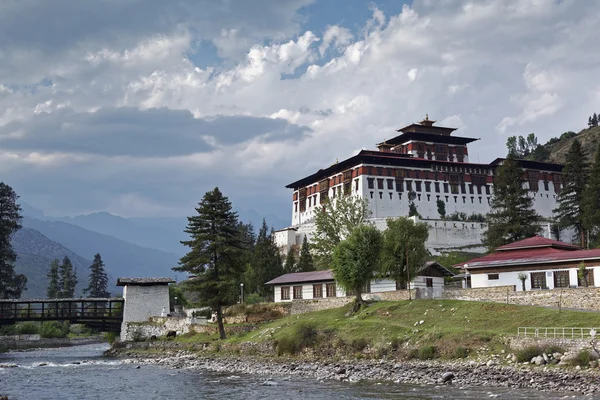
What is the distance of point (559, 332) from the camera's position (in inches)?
1610

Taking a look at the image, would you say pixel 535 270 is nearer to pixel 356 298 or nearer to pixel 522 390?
pixel 356 298

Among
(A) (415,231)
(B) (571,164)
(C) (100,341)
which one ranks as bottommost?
(C) (100,341)

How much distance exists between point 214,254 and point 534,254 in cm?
2944

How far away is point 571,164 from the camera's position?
84.2 meters

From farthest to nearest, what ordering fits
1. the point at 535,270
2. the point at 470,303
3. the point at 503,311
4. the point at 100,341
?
the point at 100,341 < the point at 535,270 < the point at 470,303 < the point at 503,311

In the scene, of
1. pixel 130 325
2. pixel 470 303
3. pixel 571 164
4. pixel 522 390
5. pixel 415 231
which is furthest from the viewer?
pixel 571 164

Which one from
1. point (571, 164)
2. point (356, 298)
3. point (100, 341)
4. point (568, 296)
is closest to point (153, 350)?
point (356, 298)

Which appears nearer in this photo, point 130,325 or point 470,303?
point 470,303

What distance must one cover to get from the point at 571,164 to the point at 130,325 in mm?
56584

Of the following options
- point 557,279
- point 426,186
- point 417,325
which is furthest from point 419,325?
point 426,186

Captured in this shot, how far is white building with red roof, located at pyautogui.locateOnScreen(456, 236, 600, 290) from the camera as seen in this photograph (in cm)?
5326

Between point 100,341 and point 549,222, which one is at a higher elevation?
point 549,222

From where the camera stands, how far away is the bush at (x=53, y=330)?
10631 cm

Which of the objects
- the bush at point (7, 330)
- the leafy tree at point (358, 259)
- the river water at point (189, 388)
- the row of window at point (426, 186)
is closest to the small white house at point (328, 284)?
the leafy tree at point (358, 259)
